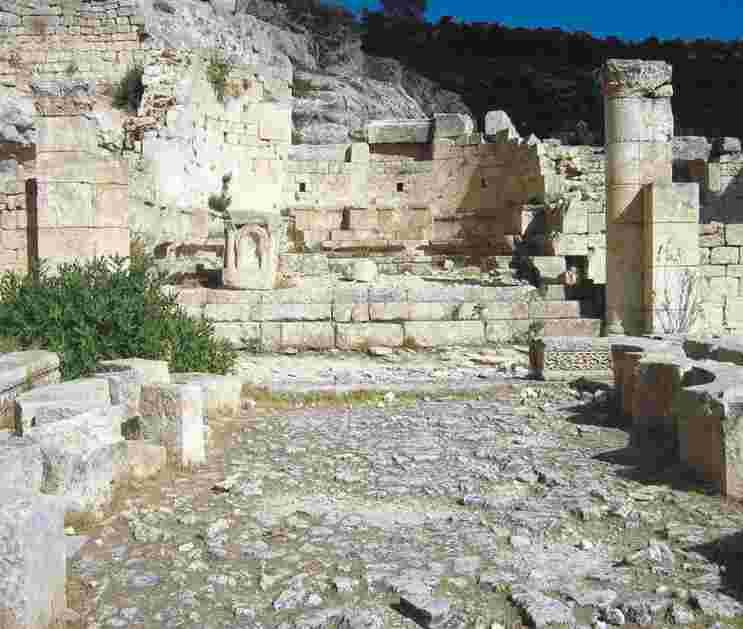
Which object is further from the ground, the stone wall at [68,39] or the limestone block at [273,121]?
the stone wall at [68,39]

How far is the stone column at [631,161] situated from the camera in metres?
10.8

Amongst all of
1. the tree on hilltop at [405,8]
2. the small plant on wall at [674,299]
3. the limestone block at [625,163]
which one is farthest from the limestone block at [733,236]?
the tree on hilltop at [405,8]

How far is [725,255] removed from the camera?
11164 millimetres

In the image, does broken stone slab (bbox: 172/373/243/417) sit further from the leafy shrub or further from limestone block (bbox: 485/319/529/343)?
the leafy shrub

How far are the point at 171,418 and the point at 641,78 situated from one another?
861cm

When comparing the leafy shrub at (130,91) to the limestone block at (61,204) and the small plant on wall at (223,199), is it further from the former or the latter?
the limestone block at (61,204)

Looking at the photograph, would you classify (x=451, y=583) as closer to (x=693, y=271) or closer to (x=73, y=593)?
(x=73, y=593)

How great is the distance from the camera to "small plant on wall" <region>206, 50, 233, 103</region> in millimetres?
18062

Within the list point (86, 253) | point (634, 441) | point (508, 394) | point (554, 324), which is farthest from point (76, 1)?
point (634, 441)

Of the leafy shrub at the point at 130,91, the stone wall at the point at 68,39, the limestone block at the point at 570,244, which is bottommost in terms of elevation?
the limestone block at the point at 570,244

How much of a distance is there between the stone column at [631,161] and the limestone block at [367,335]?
300 cm

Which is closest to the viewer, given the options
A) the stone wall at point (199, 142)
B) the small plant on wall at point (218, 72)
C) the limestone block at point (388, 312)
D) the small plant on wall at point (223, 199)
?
the limestone block at point (388, 312)

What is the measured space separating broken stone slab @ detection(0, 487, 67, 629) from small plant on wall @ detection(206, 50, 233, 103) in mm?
16472

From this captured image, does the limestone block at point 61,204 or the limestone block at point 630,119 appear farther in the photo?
the limestone block at point 630,119
